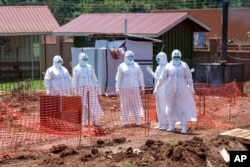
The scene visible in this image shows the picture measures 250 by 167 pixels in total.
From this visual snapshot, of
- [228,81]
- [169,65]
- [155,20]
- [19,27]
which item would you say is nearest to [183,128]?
[169,65]

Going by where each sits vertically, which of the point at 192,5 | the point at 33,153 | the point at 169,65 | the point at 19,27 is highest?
the point at 192,5

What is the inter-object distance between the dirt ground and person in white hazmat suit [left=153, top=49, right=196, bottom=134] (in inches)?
87.5

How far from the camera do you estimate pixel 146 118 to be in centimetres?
1535

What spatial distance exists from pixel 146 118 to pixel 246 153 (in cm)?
666

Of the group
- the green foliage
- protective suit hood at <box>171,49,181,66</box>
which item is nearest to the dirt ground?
protective suit hood at <box>171,49,181,66</box>

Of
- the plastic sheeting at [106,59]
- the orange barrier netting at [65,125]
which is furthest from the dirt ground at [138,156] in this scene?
the plastic sheeting at [106,59]

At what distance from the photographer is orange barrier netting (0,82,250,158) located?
12055 millimetres

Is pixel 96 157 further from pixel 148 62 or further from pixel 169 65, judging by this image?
pixel 148 62

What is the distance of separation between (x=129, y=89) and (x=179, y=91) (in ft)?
5.63

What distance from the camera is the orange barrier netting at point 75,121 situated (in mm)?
12055

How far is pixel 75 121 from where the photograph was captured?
13234mm

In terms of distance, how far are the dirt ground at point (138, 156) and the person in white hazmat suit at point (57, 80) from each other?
11.5 ft

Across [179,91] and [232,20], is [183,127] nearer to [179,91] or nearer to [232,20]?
[179,91]

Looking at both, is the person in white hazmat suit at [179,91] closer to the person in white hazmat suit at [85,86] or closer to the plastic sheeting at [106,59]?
the person in white hazmat suit at [85,86]
